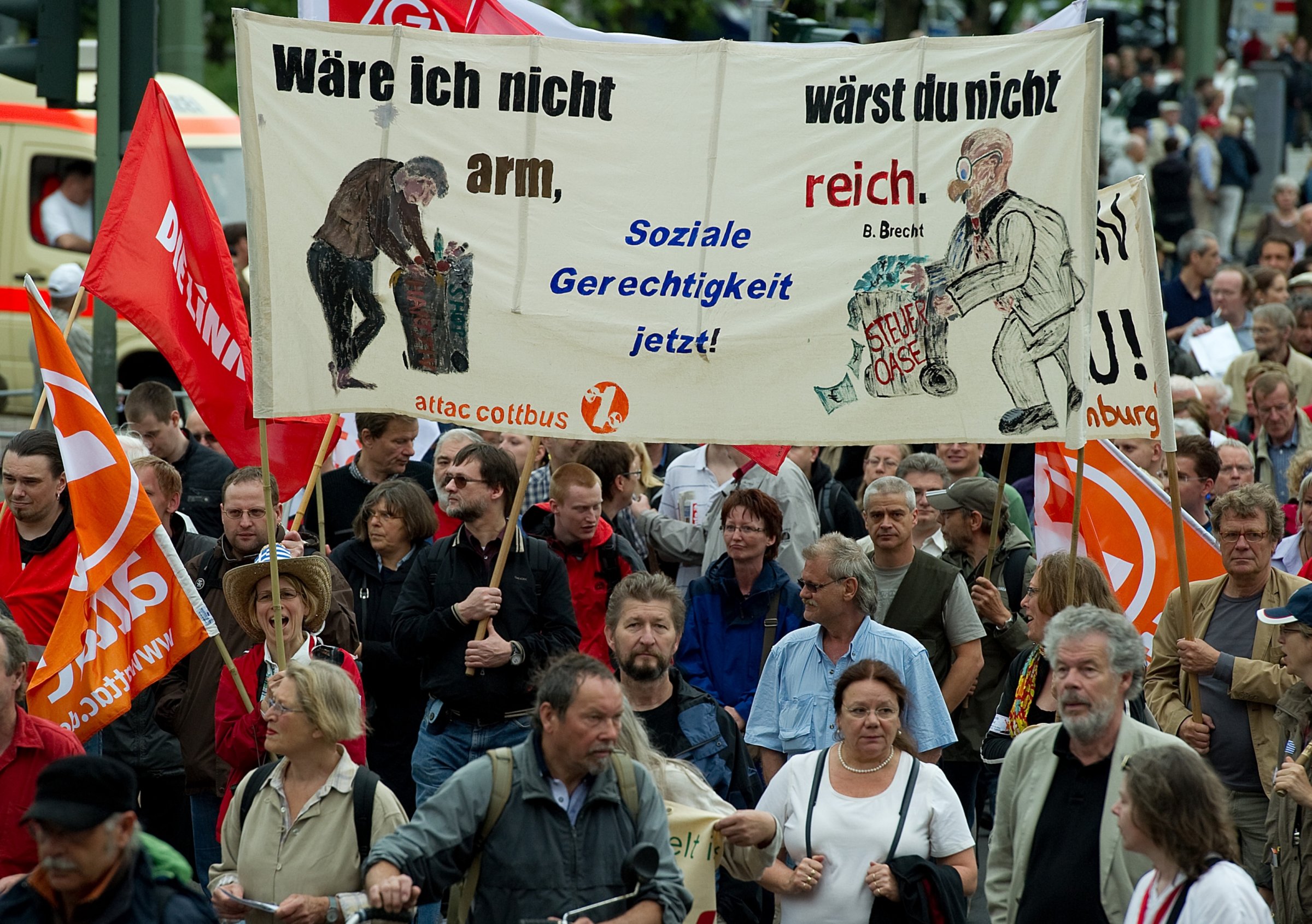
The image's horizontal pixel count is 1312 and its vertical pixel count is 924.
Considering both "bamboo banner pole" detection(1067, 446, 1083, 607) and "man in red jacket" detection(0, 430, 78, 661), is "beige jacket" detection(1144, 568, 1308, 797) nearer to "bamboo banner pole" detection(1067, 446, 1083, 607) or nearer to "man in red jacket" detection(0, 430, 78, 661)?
"bamboo banner pole" detection(1067, 446, 1083, 607)

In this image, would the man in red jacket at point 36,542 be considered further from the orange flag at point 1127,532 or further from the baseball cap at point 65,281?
the baseball cap at point 65,281

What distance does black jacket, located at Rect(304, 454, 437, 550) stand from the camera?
8977 millimetres

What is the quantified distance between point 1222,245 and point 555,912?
2023cm

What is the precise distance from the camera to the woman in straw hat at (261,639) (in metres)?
6.33

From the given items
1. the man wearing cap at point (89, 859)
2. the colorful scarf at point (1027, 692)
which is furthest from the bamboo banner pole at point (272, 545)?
the colorful scarf at point (1027, 692)

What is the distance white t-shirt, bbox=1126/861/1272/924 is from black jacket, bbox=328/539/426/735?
364cm

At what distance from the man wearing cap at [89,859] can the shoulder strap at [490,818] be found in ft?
2.74

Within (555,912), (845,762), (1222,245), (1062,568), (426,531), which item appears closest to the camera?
(555,912)

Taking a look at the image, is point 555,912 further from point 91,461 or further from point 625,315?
point 91,461

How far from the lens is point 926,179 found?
6.48 m

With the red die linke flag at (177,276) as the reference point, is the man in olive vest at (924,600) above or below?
below

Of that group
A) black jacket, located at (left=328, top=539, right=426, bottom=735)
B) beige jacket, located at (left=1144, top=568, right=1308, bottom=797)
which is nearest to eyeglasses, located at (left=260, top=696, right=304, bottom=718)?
black jacket, located at (left=328, top=539, right=426, bottom=735)

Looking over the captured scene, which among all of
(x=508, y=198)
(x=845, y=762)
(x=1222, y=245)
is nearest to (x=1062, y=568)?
(x=845, y=762)

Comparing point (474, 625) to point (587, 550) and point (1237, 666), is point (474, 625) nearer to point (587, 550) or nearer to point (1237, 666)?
point (587, 550)
